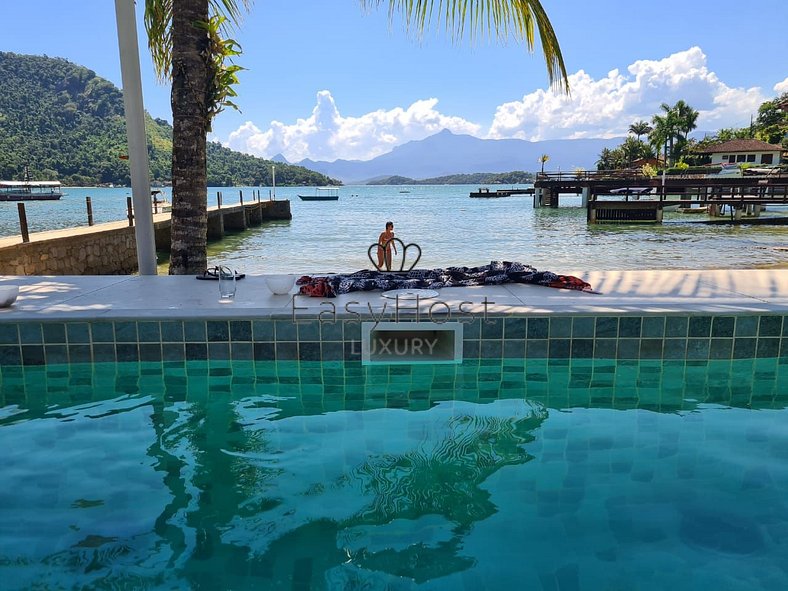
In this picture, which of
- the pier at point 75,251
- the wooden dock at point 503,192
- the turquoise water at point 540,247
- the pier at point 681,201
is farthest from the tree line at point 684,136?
the pier at point 75,251

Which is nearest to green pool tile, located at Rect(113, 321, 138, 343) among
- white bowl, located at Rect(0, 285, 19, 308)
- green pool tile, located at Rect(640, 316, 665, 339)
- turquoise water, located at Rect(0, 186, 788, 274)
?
white bowl, located at Rect(0, 285, 19, 308)

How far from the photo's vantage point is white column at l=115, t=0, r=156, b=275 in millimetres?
5680

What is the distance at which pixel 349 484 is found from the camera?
9.15ft

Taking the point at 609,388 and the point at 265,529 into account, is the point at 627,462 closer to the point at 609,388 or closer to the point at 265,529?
the point at 609,388

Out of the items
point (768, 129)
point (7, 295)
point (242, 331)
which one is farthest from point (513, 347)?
point (768, 129)

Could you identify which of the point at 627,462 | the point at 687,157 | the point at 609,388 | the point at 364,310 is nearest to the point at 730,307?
the point at 609,388

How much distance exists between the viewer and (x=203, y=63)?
21.0 feet

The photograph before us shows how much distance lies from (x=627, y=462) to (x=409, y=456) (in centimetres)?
108

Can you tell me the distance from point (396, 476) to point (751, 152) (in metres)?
61.9

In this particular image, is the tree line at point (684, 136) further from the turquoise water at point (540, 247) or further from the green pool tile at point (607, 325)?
the green pool tile at point (607, 325)

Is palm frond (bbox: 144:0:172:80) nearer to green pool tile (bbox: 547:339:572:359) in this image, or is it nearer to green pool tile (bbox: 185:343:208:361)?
green pool tile (bbox: 185:343:208:361)

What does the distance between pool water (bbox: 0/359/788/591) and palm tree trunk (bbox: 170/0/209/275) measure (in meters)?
2.85

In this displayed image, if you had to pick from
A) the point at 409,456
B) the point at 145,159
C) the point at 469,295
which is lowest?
the point at 409,456

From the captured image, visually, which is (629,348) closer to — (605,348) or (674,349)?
(605,348)
